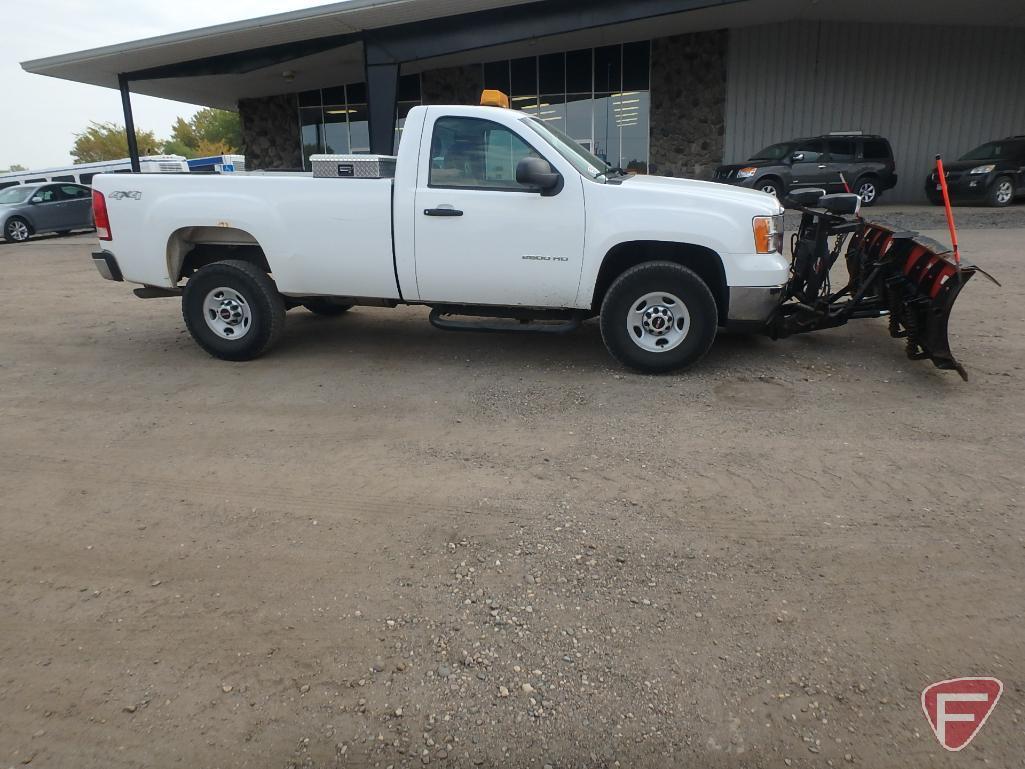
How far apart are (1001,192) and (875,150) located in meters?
3.09

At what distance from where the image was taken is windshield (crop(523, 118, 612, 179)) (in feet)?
18.5

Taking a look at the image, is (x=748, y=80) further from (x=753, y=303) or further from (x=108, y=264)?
(x=108, y=264)

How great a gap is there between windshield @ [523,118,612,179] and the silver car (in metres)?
18.7

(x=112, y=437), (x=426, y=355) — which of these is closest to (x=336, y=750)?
(x=112, y=437)

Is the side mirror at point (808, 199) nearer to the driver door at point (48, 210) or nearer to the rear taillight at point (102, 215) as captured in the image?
the rear taillight at point (102, 215)

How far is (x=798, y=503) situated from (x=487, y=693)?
79.9 inches

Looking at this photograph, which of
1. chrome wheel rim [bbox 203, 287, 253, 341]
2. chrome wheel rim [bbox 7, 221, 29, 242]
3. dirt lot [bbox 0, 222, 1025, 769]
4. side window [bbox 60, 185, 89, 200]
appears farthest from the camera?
side window [bbox 60, 185, 89, 200]

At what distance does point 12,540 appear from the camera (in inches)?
139

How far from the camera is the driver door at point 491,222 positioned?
553cm

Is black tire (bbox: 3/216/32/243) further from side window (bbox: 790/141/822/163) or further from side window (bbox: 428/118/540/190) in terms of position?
side window (bbox: 790/141/822/163)

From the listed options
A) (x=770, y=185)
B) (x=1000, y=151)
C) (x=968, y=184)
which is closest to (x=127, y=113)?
(x=770, y=185)

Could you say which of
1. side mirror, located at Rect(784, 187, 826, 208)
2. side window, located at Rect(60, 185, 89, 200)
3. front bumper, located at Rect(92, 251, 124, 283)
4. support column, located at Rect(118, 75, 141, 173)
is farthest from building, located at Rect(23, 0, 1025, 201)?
side mirror, located at Rect(784, 187, 826, 208)

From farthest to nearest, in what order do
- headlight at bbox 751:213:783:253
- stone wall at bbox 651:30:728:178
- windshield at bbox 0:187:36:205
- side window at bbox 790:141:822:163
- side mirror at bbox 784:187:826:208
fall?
1. stone wall at bbox 651:30:728:178
2. windshield at bbox 0:187:36:205
3. side window at bbox 790:141:822:163
4. side mirror at bbox 784:187:826:208
5. headlight at bbox 751:213:783:253

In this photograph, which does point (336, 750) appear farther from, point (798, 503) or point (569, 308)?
point (569, 308)
